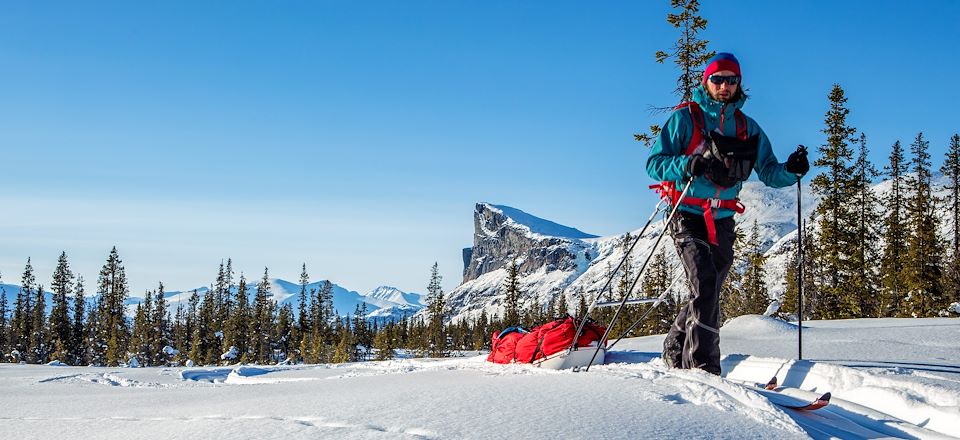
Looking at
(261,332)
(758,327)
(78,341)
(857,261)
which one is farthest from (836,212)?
(78,341)

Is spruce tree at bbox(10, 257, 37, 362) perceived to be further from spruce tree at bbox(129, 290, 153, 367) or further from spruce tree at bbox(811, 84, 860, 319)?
spruce tree at bbox(811, 84, 860, 319)

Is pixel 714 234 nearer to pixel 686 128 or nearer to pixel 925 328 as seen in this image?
pixel 686 128

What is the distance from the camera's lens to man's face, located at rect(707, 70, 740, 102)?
16.2 ft

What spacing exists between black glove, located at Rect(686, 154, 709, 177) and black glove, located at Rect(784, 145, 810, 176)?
80 cm

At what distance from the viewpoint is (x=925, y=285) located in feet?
107

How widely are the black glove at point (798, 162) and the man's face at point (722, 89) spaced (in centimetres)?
64

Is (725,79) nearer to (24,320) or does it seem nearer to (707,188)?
(707,188)

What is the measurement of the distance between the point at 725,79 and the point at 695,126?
0.39 m

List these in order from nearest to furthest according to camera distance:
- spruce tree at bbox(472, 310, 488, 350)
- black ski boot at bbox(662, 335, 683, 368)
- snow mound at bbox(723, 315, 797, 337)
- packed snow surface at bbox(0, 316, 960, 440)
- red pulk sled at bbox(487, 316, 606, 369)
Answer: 1. packed snow surface at bbox(0, 316, 960, 440)
2. black ski boot at bbox(662, 335, 683, 368)
3. red pulk sled at bbox(487, 316, 606, 369)
4. snow mound at bbox(723, 315, 797, 337)
5. spruce tree at bbox(472, 310, 488, 350)

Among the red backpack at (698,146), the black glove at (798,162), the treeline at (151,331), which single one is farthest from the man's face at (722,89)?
the treeline at (151,331)

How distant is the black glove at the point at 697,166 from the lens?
4609mm

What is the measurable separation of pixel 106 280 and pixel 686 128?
78532mm

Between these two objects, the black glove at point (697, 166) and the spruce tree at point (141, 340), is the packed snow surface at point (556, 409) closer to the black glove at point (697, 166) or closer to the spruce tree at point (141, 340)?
the black glove at point (697, 166)

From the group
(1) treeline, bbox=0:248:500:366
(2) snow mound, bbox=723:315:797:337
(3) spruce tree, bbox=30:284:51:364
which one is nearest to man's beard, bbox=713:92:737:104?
(2) snow mound, bbox=723:315:797:337
